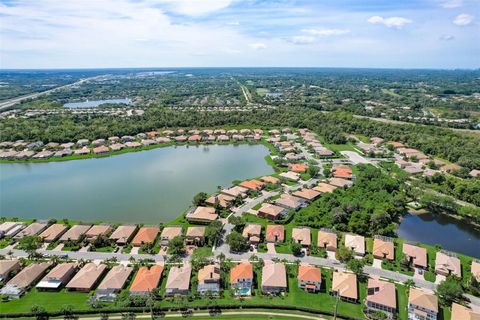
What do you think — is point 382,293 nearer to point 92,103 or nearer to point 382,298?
point 382,298

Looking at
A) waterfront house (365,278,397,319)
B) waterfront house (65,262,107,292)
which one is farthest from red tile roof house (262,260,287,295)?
waterfront house (65,262,107,292)

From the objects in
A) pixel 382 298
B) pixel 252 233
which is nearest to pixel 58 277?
pixel 252 233

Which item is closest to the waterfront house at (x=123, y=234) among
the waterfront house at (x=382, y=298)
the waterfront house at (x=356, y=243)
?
the waterfront house at (x=356, y=243)

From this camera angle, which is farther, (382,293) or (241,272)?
(241,272)

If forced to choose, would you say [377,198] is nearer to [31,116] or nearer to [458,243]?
[458,243]

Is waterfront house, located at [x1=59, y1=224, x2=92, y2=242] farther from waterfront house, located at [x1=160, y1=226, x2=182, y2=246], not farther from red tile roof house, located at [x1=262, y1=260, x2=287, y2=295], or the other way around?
red tile roof house, located at [x1=262, y1=260, x2=287, y2=295]

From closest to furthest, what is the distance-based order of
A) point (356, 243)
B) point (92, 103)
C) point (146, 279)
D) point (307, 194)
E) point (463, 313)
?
point (463, 313) < point (146, 279) < point (356, 243) < point (307, 194) < point (92, 103)

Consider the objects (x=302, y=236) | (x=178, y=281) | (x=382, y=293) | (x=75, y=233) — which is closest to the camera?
(x=382, y=293)
